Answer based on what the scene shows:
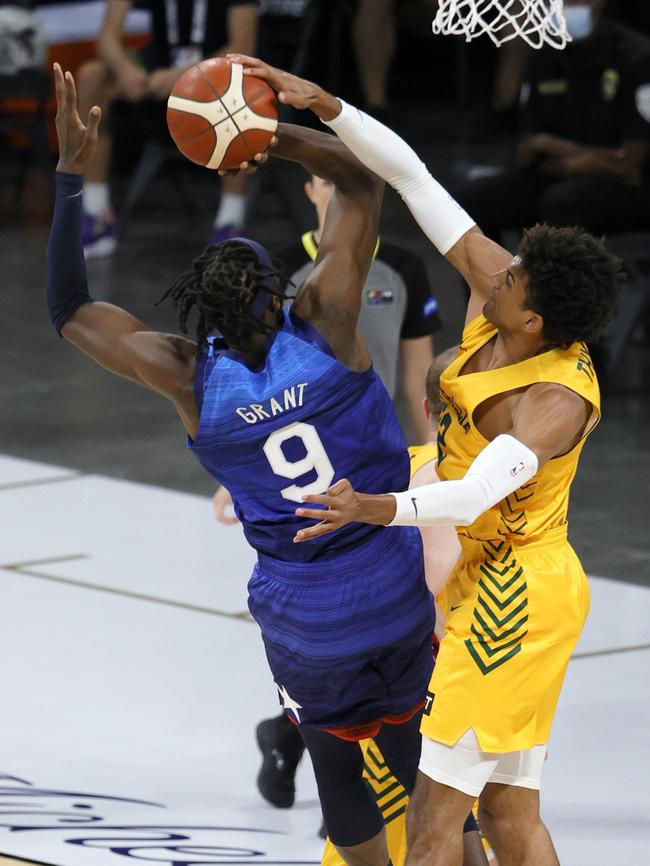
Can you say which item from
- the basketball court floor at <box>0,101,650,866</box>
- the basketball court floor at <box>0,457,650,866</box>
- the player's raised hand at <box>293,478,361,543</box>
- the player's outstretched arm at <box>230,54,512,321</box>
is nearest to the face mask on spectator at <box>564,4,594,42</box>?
the basketball court floor at <box>0,101,650,866</box>

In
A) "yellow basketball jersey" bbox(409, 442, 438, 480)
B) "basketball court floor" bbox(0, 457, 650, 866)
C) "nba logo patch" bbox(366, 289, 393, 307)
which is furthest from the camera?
"nba logo patch" bbox(366, 289, 393, 307)

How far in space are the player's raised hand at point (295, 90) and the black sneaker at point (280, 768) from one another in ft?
5.42

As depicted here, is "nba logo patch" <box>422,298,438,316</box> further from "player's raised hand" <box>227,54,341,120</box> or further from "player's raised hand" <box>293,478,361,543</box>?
"player's raised hand" <box>293,478,361,543</box>

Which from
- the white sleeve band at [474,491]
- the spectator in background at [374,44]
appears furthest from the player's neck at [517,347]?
the spectator in background at [374,44]

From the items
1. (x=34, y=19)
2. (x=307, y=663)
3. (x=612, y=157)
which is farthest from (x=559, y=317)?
(x=34, y=19)

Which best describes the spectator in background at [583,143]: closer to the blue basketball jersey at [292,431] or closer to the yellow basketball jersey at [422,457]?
the yellow basketball jersey at [422,457]

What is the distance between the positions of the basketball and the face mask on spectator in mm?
5278

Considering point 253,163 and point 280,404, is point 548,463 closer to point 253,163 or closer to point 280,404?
point 280,404

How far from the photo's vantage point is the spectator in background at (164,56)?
34.6 feet

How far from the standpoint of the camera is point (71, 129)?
3.44 meters

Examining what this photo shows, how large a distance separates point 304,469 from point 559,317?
21.9 inches

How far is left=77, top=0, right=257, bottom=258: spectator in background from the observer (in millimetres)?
10539

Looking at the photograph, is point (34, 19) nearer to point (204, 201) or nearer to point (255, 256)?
point (204, 201)

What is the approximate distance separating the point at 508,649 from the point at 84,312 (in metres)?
1.11
